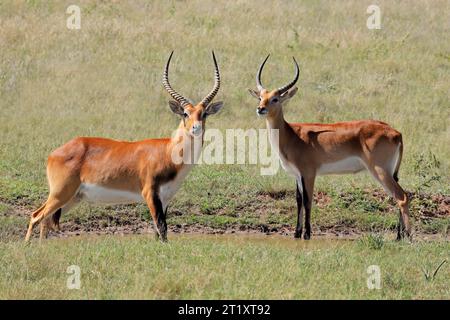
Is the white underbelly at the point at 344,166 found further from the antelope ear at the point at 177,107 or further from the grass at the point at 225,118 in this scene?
the antelope ear at the point at 177,107

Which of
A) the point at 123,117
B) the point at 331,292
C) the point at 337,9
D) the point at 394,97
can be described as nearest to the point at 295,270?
the point at 331,292

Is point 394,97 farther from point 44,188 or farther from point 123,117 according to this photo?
point 44,188

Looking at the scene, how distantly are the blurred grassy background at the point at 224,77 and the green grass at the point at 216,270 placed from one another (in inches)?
97.5

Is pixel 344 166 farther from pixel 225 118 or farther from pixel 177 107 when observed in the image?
pixel 225 118

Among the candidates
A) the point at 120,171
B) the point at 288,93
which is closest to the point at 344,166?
the point at 288,93

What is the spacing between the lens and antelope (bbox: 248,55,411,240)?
427 inches

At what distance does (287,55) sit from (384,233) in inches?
271

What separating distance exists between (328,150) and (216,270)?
3389 millimetres

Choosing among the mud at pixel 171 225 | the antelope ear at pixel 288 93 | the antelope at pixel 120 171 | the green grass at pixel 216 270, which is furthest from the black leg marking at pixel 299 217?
the antelope at pixel 120 171

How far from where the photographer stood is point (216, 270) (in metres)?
8.02

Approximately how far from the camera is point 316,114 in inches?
591

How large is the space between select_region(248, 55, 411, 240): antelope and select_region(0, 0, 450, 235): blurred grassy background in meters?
0.70

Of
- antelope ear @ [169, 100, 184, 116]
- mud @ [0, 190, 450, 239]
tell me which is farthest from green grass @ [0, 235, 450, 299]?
mud @ [0, 190, 450, 239]

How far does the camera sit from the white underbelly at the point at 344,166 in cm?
1104
